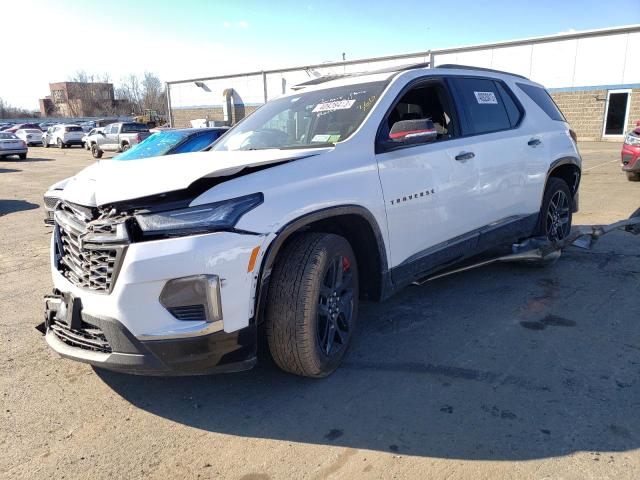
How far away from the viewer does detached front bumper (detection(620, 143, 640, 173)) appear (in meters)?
10.7

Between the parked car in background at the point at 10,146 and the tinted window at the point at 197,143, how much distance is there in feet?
67.8

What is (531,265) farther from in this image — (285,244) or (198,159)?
(198,159)

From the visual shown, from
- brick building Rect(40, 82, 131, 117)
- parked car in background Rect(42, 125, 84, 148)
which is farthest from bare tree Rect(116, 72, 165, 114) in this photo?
parked car in background Rect(42, 125, 84, 148)

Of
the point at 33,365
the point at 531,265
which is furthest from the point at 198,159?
the point at 531,265

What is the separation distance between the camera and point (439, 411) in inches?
110

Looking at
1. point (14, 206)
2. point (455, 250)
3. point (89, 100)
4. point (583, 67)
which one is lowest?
point (14, 206)

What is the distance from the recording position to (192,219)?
2.51 meters

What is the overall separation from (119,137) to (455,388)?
26314mm

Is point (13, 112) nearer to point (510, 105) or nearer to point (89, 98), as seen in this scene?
point (89, 98)

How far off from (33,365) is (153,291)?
1685 millimetres

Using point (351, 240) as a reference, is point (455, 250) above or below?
below

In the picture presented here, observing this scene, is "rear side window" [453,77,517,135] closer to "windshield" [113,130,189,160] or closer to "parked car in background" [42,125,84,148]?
"windshield" [113,130,189,160]

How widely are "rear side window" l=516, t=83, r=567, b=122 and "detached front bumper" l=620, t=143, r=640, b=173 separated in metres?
6.47

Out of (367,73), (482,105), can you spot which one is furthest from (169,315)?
(482,105)
